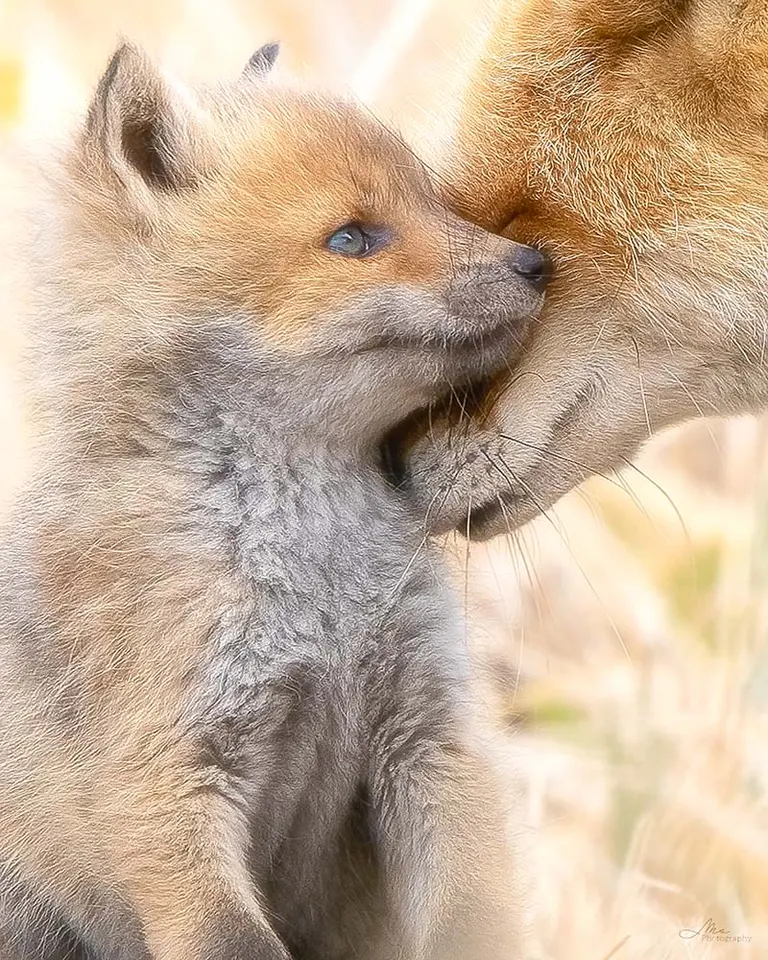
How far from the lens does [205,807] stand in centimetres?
263

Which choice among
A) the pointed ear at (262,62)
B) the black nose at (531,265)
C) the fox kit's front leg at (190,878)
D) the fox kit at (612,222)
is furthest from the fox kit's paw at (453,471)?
the pointed ear at (262,62)

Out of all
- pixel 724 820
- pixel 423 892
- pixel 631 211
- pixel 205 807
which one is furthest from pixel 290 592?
pixel 724 820

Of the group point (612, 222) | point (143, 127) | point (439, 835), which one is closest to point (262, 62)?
point (143, 127)

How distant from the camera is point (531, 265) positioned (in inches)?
111

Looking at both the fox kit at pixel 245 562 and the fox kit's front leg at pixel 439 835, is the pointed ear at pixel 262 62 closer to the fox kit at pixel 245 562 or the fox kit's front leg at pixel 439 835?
the fox kit at pixel 245 562

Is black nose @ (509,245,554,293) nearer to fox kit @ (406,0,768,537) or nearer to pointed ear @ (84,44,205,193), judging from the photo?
fox kit @ (406,0,768,537)

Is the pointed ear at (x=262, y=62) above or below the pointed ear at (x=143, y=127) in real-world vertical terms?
above

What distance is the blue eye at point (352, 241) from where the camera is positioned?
109 inches

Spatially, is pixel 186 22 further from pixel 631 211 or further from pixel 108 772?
pixel 108 772

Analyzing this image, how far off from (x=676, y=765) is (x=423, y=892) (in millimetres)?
1309

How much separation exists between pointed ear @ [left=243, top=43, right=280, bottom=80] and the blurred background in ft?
0.30

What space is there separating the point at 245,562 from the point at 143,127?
2.45ft

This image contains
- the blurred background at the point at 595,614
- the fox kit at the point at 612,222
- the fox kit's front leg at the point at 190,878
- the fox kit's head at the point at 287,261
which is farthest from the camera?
the blurred background at the point at 595,614

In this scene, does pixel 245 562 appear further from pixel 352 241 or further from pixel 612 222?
pixel 612 222
